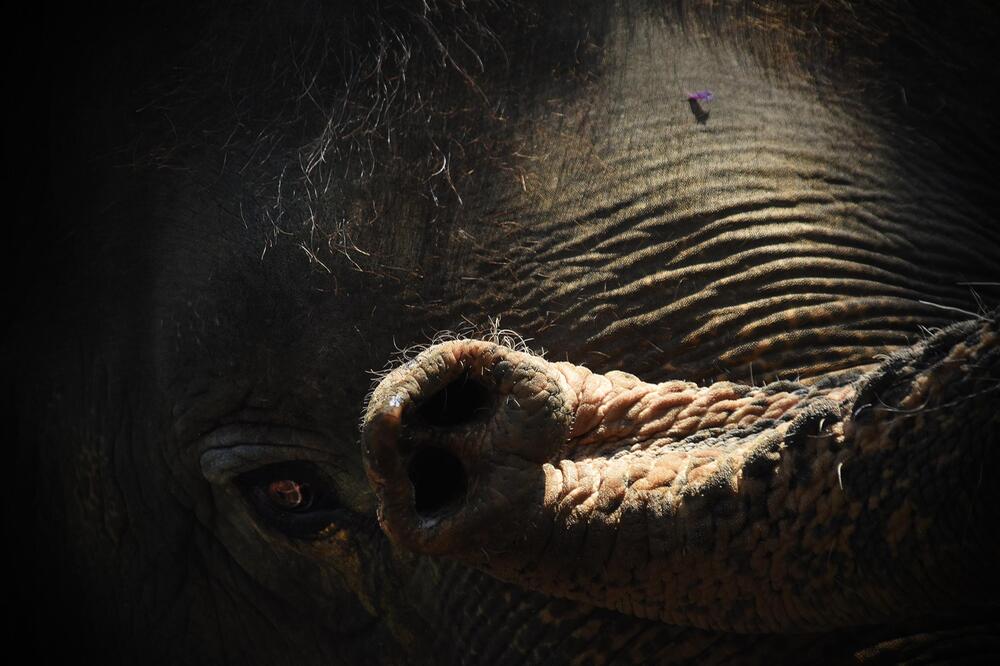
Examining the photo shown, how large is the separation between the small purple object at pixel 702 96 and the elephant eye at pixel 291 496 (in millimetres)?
1132

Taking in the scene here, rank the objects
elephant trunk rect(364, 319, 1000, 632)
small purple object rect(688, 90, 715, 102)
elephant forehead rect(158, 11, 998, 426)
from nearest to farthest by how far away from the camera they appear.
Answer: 1. elephant trunk rect(364, 319, 1000, 632)
2. elephant forehead rect(158, 11, 998, 426)
3. small purple object rect(688, 90, 715, 102)

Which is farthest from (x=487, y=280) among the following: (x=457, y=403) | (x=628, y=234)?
(x=457, y=403)

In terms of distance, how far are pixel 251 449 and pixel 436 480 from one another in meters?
0.92

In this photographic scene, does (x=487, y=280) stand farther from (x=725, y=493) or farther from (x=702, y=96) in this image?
(x=725, y=493)

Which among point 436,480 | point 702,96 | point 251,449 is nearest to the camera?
point 436,480

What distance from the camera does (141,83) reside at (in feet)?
Answer: 8.63

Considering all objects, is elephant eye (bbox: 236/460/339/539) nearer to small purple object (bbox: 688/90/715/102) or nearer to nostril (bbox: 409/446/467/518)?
nostril (bbox: 409/446/467/518)

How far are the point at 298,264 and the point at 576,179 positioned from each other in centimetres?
61

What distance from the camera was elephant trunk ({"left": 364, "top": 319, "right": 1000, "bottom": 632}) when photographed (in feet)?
5.19

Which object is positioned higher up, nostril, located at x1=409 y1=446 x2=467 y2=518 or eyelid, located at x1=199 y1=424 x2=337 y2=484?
eyelid, located at x1=199 y1=424 x2=337 y2=484

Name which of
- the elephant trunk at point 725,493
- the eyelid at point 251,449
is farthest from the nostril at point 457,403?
the eyelid at point 251,449

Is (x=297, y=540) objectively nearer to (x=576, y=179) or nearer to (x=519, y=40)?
(x=576, y=179)

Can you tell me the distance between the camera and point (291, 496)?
260 centimetres

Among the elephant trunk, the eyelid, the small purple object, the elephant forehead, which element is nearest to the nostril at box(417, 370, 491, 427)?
the elephant trunk
